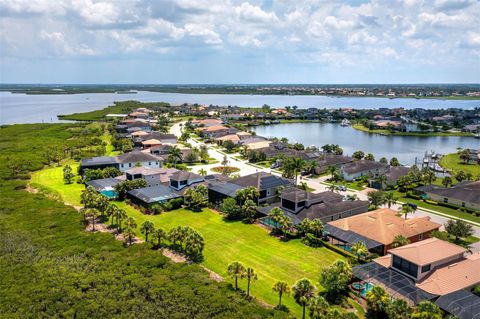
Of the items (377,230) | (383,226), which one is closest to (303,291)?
(377,230)

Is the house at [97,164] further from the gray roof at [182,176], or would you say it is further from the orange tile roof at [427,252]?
the orange tile roof at [427,252]

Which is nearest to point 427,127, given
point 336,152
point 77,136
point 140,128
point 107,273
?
point 336,152

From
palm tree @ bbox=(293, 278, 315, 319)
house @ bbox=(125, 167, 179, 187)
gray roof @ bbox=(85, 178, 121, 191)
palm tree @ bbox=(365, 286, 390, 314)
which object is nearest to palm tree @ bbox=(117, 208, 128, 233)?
gray roof @ bbox=(85, 178, 121, 191)

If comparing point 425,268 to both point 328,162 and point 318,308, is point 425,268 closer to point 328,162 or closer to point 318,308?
point 318,308

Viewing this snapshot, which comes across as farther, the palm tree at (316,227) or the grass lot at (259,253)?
the palm tree at (316,227)

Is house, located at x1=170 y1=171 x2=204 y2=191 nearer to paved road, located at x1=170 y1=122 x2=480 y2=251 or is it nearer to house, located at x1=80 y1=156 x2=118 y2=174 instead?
paved road, located at x1=170 y1=122 x2=480 y2=251

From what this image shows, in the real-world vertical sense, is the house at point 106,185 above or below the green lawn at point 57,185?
above

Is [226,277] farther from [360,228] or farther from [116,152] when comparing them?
[116,152]

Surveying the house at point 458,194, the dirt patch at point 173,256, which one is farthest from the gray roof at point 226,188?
the house at point 458,194
